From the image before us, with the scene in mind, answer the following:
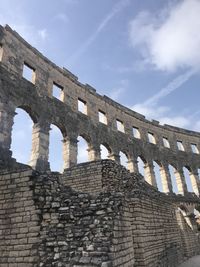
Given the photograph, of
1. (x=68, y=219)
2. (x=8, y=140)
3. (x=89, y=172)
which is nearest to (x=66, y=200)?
(x=68, y=219)

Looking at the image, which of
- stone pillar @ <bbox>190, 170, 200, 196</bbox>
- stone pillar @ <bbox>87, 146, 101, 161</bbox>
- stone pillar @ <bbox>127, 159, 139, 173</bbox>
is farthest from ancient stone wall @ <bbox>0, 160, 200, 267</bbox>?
stone pillar @ <bbox>190, 170, 200, 196</bbox>

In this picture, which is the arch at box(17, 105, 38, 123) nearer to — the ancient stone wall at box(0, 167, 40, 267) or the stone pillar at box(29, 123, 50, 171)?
the stone pillar at box(29, 123, 50, 171)

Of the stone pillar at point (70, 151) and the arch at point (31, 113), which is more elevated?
the arch at point (31, 113)

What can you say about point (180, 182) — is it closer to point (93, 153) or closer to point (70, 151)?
point (93, 153)

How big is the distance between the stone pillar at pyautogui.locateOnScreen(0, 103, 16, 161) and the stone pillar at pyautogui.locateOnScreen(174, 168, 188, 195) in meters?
18.2

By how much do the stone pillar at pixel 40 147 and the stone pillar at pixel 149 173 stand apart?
11.6 meters

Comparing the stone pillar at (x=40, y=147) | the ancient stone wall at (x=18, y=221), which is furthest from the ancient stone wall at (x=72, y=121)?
the ancient stone wall at (x=18, y=221)

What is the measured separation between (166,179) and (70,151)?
39.5ft

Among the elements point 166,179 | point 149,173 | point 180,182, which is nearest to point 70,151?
point 149,173

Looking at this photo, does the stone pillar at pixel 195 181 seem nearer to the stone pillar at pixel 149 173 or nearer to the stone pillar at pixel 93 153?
the stone pillar at pixel 149 173

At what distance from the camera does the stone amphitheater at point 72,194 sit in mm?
5266

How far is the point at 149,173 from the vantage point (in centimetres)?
2344

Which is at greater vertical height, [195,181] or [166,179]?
[195,181]

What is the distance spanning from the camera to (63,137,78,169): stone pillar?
1609 cm
